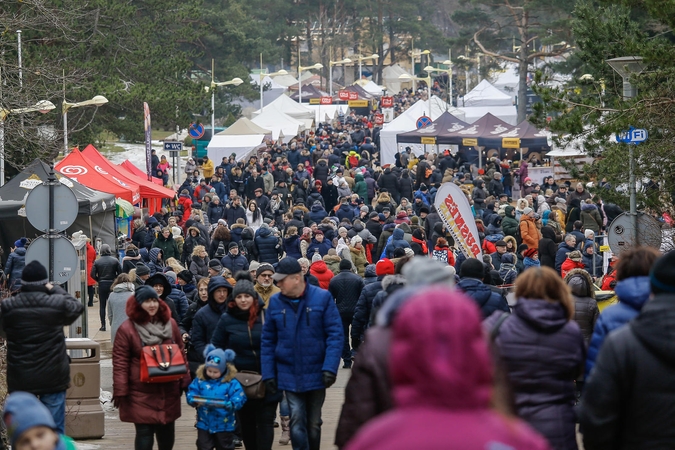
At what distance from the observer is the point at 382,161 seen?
43.7 meters

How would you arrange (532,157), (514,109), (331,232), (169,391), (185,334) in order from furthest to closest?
(514,109) < (532,157) < (331,232) < (185,334) < (169,391)

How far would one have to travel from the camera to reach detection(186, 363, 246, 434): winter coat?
7.52 m

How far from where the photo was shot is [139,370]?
7445 mm

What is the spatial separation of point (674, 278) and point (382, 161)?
3951cm

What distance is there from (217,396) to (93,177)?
16.7 m

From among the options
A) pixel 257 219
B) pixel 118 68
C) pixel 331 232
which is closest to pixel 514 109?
pixel 118 68

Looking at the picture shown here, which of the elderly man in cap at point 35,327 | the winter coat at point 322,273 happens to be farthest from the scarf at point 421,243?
the elderly man in cap at point 35,327

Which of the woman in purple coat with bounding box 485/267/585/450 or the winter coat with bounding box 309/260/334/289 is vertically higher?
the woman in purple coat with bounding box 485/267/585/450

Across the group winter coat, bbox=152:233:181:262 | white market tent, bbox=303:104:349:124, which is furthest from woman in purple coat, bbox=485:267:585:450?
white market tent, bbox=303:104:349:124

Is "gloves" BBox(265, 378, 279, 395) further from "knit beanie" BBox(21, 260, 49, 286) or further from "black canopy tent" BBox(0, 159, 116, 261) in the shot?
"black canopy tent" BBox(0, 159, 116, 261)

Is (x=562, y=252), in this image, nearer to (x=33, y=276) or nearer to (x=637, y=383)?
(x=33, y=276)

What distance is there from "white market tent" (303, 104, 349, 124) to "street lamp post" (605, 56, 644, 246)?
47526mm

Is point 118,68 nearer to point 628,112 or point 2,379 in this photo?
point 628,112

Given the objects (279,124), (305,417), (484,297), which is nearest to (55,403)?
(305,417)
